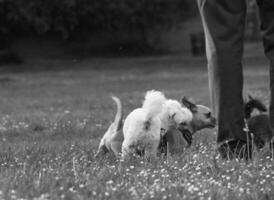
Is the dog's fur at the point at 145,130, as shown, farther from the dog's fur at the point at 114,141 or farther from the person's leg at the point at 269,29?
the person's leg at the point at 269,29

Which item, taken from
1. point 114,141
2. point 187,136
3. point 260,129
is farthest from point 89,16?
point 260,129

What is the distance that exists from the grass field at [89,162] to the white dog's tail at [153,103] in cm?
38

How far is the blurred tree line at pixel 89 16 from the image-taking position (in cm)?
2750

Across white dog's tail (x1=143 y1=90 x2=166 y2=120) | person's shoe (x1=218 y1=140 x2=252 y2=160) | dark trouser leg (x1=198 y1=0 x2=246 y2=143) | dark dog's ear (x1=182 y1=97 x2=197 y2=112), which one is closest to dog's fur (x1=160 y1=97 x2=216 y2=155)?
dark dog's ear (x1=182 y1=97 x2=197 y2=112)

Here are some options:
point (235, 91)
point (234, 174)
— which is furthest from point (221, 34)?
point (234, 174)

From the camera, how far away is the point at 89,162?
4859 mm

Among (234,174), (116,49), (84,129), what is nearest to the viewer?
(234,174)

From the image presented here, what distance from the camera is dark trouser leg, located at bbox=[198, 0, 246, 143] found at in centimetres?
471

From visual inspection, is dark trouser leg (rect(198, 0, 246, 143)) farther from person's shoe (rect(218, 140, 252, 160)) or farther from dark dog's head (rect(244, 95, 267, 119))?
dark dog's head (rect(244, 95, 267, 119))

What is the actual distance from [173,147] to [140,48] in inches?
973

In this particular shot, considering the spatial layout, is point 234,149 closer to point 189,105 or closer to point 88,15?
point 189,105

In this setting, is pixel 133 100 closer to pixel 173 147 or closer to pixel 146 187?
pixel 173 147

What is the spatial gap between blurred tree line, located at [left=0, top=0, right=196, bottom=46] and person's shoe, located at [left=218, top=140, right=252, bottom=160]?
22.8 meters

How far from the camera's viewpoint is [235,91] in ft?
15.8
